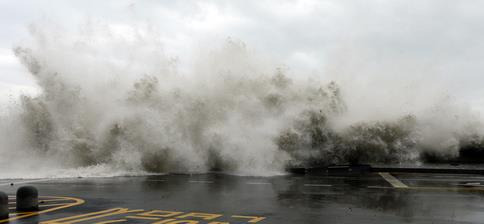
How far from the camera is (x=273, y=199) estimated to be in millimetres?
10227

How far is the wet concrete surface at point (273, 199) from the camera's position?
26.0ft

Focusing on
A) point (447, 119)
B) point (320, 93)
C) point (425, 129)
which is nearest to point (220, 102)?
point (320, 93)

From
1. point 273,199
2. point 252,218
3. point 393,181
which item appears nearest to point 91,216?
point 252,218

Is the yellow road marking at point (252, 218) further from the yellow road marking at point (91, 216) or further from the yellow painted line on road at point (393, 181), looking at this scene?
the yellow painted line on road at point (393, 181)

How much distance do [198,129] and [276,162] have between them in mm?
3987

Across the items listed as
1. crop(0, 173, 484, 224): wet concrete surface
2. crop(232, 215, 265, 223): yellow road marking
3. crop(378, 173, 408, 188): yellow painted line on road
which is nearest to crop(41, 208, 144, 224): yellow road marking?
crop(0, 173, 484, 224): wet concrete surface

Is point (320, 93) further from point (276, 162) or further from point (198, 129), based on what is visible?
point (198, 129)

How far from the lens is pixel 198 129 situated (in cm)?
1956

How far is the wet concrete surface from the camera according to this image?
26.0ft

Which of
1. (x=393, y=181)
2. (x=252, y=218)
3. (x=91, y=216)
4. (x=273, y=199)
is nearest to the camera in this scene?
(x=252, y=218)

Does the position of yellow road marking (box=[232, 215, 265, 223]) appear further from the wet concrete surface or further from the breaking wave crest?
the breaking wave crest

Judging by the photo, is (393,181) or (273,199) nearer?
(273,199)

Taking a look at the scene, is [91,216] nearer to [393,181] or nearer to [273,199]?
[273,199]

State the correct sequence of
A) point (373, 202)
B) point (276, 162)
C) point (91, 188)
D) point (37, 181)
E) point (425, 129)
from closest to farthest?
point (373, 202) → point (91, 188) → point (37, 181) → point (276, 162) → point (425, 129)
